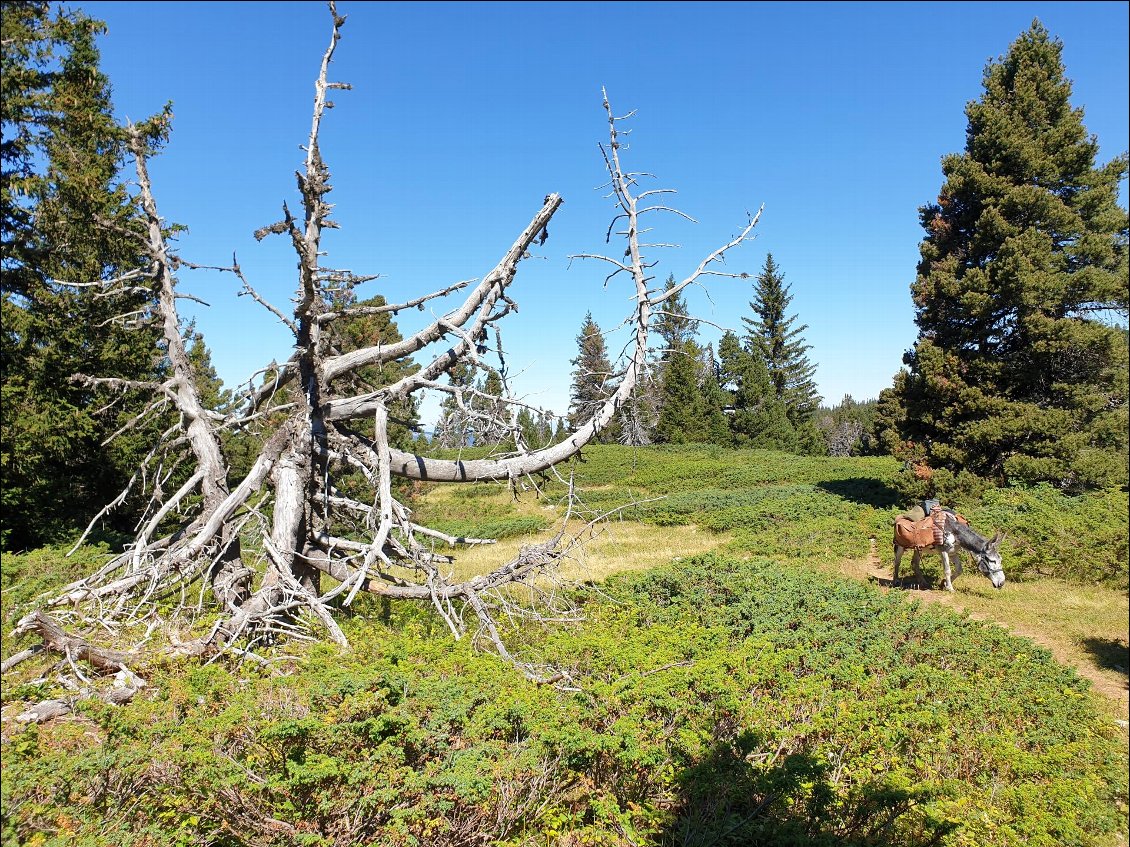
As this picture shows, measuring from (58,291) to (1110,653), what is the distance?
55.5 feet

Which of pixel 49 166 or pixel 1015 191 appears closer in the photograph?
pixel 49 166

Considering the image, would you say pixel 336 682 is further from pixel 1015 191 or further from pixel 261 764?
pixel 1015 191

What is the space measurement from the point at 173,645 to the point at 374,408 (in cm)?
295

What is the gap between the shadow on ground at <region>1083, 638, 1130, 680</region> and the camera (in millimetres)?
7415

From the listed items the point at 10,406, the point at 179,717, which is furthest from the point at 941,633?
the point at 10,406

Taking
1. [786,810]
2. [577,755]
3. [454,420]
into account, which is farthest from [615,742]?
[454,420]

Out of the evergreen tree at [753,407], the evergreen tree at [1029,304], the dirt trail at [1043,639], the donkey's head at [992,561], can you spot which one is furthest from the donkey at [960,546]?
the evergreen tree at [753,407]

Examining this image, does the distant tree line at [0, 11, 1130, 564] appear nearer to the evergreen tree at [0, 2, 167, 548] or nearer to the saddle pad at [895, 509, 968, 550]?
the evergreen tree at [0, 2, 167, 548]

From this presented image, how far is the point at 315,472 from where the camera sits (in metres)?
7.02

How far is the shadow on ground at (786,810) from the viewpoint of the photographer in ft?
11.4

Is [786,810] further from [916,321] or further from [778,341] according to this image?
[778,341]

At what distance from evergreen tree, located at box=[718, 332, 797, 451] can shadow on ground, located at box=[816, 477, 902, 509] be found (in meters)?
18.3

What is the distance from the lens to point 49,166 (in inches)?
410

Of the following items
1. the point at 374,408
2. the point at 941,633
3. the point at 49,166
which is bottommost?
the point at 941,633
